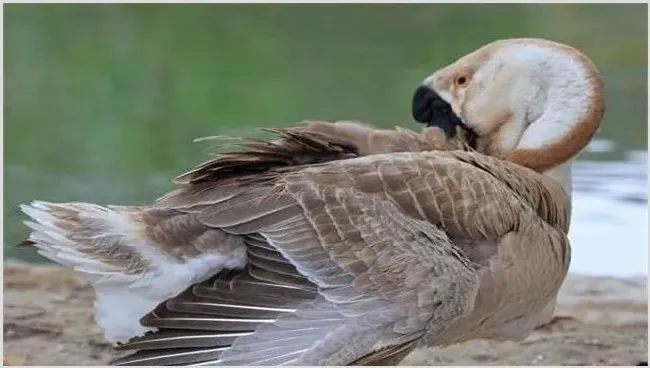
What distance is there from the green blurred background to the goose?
117 cm

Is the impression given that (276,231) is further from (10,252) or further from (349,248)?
(10,252)

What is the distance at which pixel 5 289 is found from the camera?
318 centimetres

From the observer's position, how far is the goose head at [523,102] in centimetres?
243

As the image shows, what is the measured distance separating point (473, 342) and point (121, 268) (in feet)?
3.96

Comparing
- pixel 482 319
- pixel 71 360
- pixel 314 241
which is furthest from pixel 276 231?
pixel 71 360

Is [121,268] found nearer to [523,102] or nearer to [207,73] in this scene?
[523,102]

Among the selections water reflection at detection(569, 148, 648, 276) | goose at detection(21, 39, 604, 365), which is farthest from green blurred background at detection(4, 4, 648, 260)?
goose at detection(21, 39, 604, 365)

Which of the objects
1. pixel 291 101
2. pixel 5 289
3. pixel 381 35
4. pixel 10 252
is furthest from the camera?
pixel 381 35

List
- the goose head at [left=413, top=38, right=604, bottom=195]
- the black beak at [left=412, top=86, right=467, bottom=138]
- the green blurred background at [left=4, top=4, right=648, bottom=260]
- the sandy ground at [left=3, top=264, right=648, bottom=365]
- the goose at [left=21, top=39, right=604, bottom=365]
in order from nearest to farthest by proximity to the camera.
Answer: the goose at [left=21, top=39, right=604, bottom=365]
the goose head at [left=413, top=38, right=604, bottom=195]
the black beak at [left=412, top=86, right=467, bottom=138]
the sandy ground at [left=3, top=264, right=648, bottom=365]
the green blurred background at [left=4, top=4, right=648, bottom=260]

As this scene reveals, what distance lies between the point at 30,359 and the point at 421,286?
120 centimetres

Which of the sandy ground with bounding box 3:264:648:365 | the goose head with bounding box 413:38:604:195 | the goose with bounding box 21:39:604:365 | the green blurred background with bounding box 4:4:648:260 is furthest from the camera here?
the green blurred background with bounding box 4:4:648:260

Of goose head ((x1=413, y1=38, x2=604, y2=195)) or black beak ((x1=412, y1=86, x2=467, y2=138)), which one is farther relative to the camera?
black beak ((x1=412, y1=86, x2=467, y2=138))

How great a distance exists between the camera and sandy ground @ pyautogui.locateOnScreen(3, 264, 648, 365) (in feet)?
9.28

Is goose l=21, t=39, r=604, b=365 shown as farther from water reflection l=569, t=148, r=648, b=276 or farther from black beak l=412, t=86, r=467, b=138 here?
water reflection l=569, t=148, r=648, b=276
